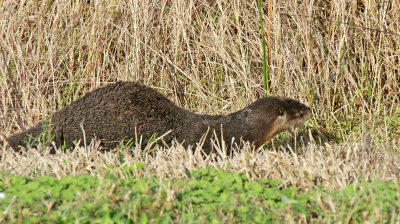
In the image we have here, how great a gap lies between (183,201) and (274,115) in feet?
6.95

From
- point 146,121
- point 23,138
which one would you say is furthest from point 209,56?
point 23,138

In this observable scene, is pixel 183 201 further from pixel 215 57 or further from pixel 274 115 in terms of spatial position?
pixel 215 57

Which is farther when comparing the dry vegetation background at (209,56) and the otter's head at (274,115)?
the dry vegetation background at (209,56)

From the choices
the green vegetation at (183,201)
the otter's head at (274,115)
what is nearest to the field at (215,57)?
the otter's head at (274,115)

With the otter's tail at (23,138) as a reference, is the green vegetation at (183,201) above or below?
above

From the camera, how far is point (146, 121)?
438cm

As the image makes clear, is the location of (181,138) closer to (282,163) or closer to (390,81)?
(282,163)

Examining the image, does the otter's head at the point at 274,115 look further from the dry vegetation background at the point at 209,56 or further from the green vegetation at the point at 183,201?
the green vegetation at the point at 183,201

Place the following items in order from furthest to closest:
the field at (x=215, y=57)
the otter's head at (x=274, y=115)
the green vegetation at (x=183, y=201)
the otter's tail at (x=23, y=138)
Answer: the field at (x=215, y=57)
the otter's head at (x=274, y=115)
the otter's tail at (x=23, y=138)
the green vegetation at (x=183, y=201)

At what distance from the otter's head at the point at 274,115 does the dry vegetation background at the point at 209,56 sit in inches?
26.9

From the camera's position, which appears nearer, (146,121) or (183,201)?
(183,201)

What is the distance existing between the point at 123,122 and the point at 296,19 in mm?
Answer: 2542

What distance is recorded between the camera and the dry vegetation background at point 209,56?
18.2ft

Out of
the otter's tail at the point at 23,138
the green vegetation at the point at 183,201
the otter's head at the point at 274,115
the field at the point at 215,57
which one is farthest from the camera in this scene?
the field at the point at 215,57
